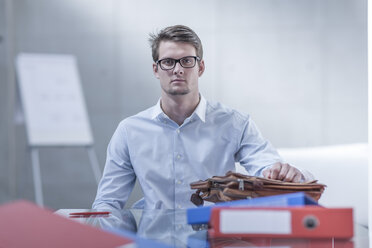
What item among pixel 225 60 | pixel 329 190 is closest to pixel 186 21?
pixel 225 60

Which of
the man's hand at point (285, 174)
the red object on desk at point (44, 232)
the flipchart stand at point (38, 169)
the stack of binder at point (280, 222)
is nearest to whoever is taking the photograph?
the red object on desk at point (44, 232)

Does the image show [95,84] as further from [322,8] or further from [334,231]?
[334,231]

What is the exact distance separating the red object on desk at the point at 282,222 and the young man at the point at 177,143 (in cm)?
115

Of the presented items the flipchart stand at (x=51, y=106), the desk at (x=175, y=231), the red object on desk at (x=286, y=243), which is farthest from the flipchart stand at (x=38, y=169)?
the red object on desk at (x=286, y=243)

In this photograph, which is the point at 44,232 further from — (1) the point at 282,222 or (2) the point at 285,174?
(2) the point at 285,174

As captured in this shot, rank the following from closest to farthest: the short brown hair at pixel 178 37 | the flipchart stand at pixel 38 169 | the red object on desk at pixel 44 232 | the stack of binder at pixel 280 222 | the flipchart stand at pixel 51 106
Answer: the red object on desk at pixel 44 232, the stack of binder at pixel 280 222, the short brown hair at pixel 178 37, the flipchart stand at pixel 51 106, the flipchart stand at pixel 38 169

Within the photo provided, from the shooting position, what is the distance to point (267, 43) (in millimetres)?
4172

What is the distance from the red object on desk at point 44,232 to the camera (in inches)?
21.5

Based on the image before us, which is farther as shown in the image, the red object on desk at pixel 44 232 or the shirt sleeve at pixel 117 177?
the shirt sleeve at pixel 117 177

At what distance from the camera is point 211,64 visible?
421cm

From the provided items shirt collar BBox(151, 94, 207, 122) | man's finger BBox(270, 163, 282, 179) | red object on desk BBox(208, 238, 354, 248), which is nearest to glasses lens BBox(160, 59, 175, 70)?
shirt collar BBox(151, 94, 207, 122)

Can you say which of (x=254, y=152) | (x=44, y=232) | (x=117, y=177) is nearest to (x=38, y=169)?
(x=117, y=177)

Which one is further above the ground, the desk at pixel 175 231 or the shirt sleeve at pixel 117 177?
the desk at pixel 175 231

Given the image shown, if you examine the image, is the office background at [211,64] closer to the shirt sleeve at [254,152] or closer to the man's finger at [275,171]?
the shirt sleeve at [254,152]
